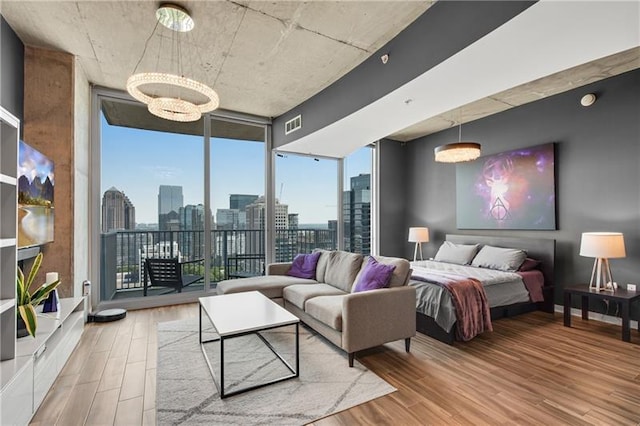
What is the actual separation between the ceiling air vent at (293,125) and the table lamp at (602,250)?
389 cm

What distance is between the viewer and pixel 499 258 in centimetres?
437

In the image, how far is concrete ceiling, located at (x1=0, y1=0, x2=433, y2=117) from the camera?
260 cm

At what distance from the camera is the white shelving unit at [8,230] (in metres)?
1.86

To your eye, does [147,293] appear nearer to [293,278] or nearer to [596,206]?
[293,278]

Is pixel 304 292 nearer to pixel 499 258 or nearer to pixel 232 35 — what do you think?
pixel 232 35

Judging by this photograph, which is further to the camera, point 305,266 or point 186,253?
point 186,253

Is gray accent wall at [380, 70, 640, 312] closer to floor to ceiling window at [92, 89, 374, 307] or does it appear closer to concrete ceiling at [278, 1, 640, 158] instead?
concrete ceiling at [278, 1, 640, 158]

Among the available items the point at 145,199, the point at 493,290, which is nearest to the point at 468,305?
the point at 493,290

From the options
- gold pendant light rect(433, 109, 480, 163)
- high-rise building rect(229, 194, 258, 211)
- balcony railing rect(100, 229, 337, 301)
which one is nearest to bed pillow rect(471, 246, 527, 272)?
gold pendant light rect(433, 109, 480, 163)

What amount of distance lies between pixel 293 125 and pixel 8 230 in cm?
359

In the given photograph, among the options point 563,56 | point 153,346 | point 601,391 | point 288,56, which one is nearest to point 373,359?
point 601,391

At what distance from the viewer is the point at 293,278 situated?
4.10 m

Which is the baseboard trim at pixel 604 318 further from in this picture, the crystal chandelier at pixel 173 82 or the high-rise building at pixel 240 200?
the crystal chandelier at pixel 173 82

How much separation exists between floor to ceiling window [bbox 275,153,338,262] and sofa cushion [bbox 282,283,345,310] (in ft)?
6.03
